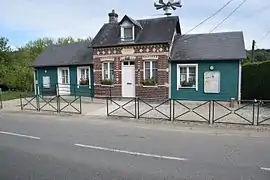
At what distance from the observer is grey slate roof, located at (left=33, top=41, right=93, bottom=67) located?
70.4 ft

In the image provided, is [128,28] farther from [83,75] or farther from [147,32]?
[83,75]

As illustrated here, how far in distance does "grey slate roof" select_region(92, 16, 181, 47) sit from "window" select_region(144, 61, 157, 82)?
4.32 ft

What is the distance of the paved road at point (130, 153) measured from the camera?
5.29 m

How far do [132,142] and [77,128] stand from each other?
10.0 feet

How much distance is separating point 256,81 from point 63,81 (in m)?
13.7

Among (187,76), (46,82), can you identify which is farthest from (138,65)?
(46,82)

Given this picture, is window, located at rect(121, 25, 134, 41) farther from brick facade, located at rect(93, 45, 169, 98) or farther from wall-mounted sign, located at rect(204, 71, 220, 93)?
wall-mounted sign, located at rect(204, 71, 220, 93)

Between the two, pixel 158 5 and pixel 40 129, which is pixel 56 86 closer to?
pixel 158 5

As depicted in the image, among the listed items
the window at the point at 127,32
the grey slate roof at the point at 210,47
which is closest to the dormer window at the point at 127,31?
the window at the point at 127,32

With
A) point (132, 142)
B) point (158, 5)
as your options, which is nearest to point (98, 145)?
point (132, 142)

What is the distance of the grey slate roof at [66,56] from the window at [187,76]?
21.1ft

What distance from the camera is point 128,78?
1889cm

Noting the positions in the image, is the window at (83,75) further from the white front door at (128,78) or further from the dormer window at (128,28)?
the dormer window at (128,28)

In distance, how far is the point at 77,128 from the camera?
33.7 feet
